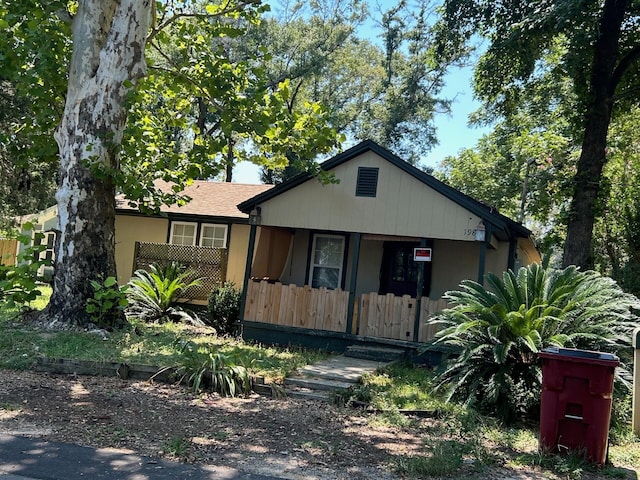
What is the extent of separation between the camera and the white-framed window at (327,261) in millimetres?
Answer: 13992

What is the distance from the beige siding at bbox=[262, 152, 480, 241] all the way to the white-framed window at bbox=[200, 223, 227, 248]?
13.0 ft

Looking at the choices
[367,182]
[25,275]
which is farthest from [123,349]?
[367,182]

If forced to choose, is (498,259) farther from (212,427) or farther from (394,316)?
(212,427)

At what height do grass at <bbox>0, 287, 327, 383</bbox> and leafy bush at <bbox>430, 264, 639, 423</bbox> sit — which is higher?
leafy bush at <bbox>430, 264, 639, 423</bbox>

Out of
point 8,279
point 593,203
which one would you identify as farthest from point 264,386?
point 593,203

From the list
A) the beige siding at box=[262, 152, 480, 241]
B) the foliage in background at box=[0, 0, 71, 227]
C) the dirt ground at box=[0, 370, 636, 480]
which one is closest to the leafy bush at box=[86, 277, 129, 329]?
the dirt ground at box=[0, 370, 636, 480]

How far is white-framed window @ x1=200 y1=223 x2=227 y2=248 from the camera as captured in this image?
52.7 feet

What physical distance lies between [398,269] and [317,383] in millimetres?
6336

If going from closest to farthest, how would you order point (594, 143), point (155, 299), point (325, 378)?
point (325, 378) → point (594, 143) → point (155, 299)

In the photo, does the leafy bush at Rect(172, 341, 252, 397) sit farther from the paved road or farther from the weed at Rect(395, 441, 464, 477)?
the weed at Rect(395, 441, 464, 477)

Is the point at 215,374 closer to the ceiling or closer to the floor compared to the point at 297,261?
closer to the floor

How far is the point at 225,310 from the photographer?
505 inches

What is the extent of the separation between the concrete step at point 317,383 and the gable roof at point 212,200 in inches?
287

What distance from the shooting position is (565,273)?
796 centimetres
